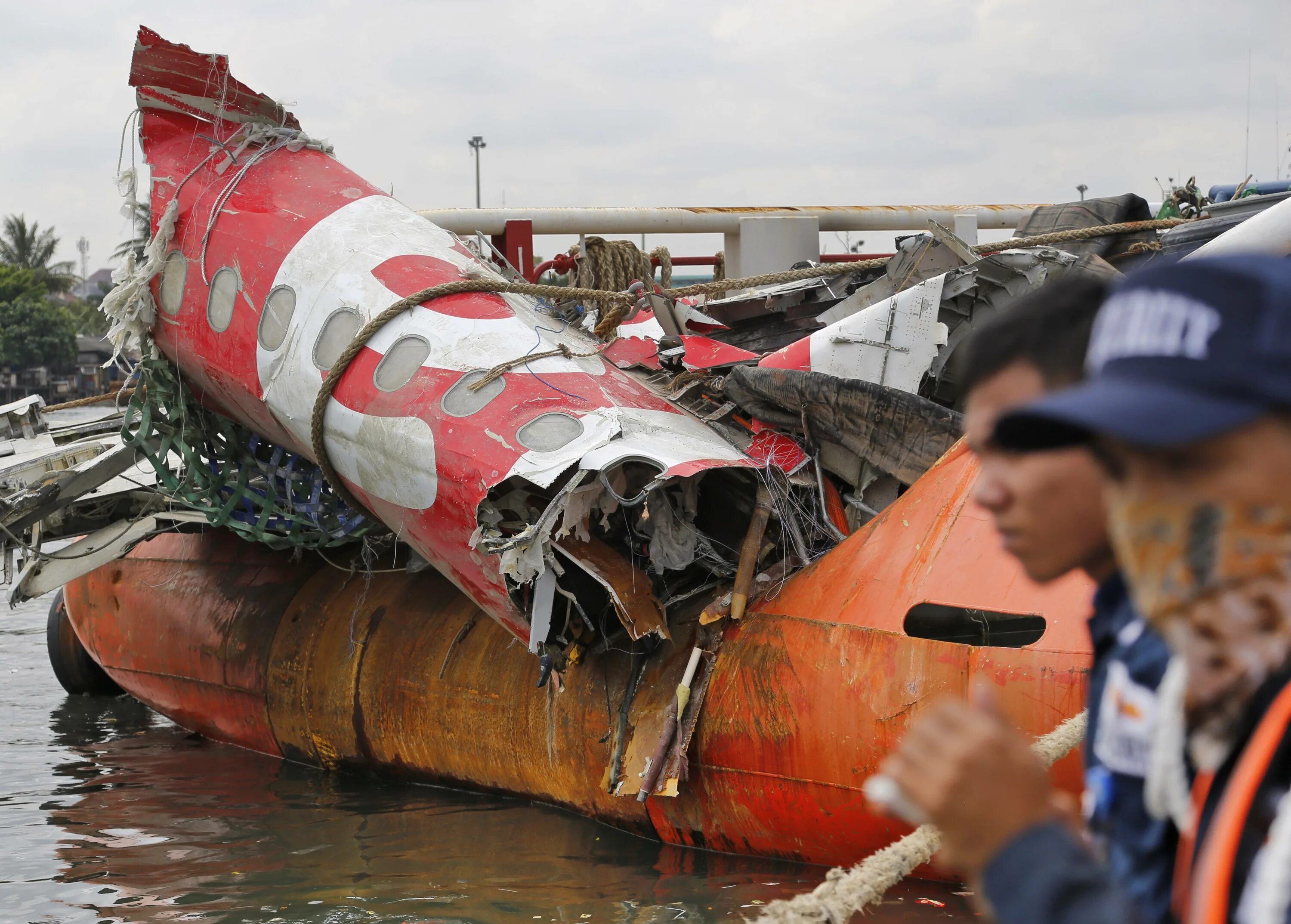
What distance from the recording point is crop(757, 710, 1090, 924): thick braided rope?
3.10 meters

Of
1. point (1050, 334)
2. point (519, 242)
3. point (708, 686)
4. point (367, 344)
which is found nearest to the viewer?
point (1050, 334)

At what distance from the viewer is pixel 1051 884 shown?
3.59 ft

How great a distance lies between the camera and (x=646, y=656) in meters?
6.22

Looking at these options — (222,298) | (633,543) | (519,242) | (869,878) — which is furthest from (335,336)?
(519,242)

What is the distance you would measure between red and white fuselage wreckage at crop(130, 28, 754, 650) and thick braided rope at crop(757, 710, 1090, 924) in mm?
2075

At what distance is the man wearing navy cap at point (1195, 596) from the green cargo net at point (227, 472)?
6.88m

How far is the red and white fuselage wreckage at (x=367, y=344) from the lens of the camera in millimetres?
5938

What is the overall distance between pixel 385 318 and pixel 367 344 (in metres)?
0.16

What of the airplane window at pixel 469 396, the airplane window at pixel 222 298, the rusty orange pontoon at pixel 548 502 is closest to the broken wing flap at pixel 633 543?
the rusty orange pontoon at pixel 548 502

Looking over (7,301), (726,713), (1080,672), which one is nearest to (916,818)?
(1080,672)

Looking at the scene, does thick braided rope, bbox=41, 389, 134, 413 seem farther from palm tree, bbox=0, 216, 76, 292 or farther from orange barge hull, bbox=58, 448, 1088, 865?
palm tree, bbox=0, 216, 76, 292

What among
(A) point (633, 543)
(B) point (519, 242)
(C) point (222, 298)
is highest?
(B) point (519, 242)

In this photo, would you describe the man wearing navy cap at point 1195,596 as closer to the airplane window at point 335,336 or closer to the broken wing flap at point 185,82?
the airplane window at point 335,336

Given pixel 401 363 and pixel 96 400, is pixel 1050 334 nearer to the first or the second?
pixel 401 363
